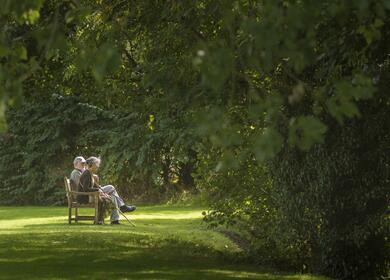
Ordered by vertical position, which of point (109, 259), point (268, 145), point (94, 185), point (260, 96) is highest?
point (260, 96)

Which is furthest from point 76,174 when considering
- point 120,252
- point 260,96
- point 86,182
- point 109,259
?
point 260,96

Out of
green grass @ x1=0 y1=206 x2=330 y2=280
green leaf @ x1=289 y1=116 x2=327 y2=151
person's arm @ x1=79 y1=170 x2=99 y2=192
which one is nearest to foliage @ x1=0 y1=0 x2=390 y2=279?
green leaf @ x1=289 y1=116 x2=327 y2=151

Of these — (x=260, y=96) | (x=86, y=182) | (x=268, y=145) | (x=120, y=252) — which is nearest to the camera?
(x=268, y=145)

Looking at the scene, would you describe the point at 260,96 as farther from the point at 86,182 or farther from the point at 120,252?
the point at 86,182

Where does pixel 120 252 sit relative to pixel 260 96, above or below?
below

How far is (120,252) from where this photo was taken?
14773mm

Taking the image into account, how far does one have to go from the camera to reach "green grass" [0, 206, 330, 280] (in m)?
12.3

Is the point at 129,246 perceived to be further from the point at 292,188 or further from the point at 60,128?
the point at 60,128

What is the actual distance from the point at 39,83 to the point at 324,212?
5383 mm

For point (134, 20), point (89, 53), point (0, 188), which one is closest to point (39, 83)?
point (134, 20)

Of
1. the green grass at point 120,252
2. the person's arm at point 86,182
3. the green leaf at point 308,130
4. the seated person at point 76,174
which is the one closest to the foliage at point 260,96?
the green leaf at point 308,130

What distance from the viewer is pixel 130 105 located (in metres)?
14.0

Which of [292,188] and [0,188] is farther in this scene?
[0,188]

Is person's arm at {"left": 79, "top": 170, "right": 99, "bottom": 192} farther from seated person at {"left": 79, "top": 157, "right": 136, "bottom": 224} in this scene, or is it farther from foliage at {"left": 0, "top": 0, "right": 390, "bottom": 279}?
foliage at {"left": 0, "top": 0, "right": 390, "bottom": 279}
